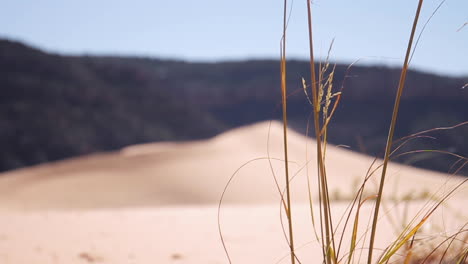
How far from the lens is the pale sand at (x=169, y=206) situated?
226cm

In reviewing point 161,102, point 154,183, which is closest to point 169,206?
point 154,183

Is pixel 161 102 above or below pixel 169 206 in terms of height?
below

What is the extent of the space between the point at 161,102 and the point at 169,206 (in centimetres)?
2029

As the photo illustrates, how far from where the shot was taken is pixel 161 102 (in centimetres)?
2736

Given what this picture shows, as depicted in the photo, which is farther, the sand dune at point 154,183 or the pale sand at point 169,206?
the sand dune at point 154,183

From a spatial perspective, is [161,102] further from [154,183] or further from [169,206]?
[169,206]

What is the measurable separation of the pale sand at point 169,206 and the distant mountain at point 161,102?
10.8 ft

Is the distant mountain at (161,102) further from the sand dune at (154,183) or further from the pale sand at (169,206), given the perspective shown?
the pale sand at (169,206)

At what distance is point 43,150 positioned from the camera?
16.5m

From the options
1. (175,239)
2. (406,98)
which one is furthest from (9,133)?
(406,98)

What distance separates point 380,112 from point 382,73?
2.99 m

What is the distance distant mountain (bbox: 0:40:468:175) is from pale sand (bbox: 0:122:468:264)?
329cm

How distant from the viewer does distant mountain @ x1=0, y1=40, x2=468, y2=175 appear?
17.2m

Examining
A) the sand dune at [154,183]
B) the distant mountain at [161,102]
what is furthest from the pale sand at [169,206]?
the distant mountain at [161,102]
